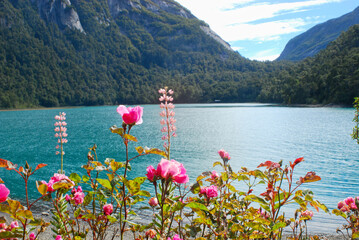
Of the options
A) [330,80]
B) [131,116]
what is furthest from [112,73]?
[131,116]

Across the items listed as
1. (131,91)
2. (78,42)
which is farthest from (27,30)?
(131,91)

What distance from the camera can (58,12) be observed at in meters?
194

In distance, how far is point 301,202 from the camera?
175cm

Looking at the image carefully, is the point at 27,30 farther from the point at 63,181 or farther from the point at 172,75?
the point at 63,181

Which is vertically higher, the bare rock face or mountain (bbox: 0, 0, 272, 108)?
→ the bare rock face

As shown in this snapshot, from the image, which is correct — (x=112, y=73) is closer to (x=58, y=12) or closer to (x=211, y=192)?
(x=58, y=12)

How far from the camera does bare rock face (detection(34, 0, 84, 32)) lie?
19150 cm

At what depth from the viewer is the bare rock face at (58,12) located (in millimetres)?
191500

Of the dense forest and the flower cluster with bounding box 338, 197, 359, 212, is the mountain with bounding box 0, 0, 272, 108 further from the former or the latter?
the flower cluster with bounding box 338, 197, 359, 212

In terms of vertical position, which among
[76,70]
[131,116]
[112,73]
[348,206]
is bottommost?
[348,206]

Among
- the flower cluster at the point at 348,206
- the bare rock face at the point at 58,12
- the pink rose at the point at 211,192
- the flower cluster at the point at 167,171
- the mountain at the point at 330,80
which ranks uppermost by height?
the bare rock face at the point at 58,12

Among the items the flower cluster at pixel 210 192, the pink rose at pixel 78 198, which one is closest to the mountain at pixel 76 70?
the pink rose at pixel 78 198

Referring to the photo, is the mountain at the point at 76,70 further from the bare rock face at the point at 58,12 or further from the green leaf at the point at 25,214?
the green leaf at the point at 25,214

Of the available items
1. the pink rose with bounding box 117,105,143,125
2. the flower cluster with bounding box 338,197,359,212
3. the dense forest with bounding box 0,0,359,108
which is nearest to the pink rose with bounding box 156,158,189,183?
the pink rose with bounding box 117,105,143,125
